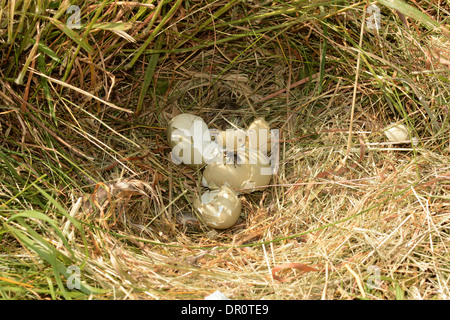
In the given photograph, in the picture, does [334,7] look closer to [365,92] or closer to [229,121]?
[365,92]

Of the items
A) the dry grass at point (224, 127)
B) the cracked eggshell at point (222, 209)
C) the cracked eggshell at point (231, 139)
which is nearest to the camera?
the dry grass at point (224, 127)

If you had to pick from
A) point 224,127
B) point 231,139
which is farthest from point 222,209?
point 224,127

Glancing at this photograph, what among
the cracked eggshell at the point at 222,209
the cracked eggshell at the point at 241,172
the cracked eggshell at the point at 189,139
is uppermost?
the cracked eggshell at the point at 189,139

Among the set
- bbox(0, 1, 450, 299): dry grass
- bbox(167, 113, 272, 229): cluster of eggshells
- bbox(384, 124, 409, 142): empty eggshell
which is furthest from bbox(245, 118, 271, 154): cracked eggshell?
bbox(384, 124, 409, 142): empty eggshell

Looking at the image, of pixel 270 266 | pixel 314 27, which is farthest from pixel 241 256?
pixel 314 27

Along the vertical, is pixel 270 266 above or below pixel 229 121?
below

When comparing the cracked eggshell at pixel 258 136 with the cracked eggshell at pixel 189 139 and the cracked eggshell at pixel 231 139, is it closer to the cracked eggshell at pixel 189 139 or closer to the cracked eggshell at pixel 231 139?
the cracked eggshell at pixel 231 139

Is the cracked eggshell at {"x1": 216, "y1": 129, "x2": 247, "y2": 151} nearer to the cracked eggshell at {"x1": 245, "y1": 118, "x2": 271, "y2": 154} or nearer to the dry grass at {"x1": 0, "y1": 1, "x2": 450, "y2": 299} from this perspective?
the cracked eggshell at {"x1": 245, "y1": 118, "x2": 271, "y2": 154}

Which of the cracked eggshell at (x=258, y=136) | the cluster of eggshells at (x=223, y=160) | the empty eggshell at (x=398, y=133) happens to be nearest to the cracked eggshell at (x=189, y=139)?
the cluster of eggshells at (x=223, y=160)
